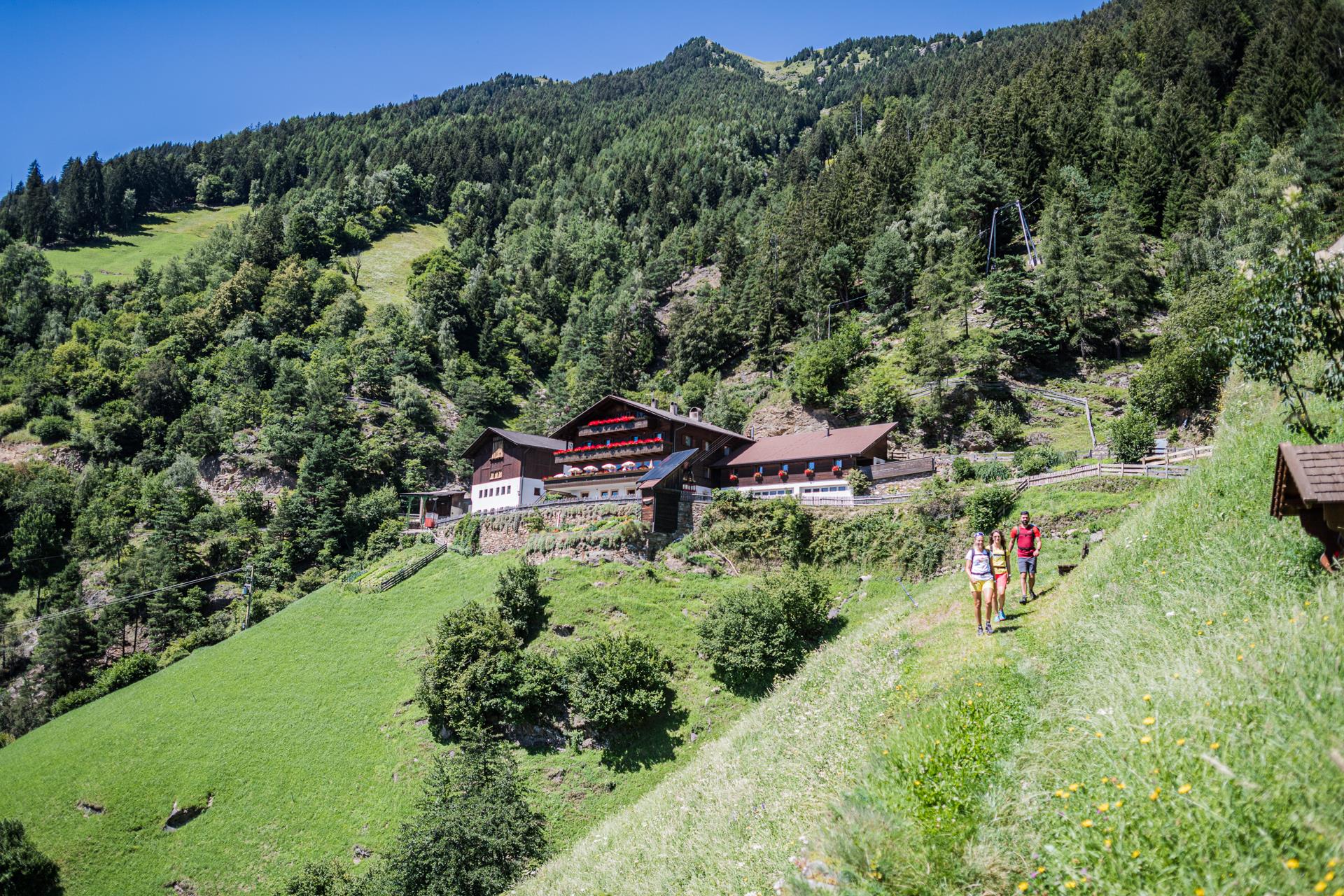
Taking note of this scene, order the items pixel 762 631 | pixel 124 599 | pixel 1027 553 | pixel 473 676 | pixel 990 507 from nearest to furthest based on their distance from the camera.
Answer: pixel 1027 553, pixel 762 631, pixel 473 676, pixel 990 507, pixel 124 599

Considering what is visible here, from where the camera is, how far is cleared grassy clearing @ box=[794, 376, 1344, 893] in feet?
19.0

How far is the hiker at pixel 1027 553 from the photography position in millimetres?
17219

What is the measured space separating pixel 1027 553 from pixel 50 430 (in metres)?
114

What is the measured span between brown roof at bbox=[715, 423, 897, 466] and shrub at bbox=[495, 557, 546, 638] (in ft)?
60.9

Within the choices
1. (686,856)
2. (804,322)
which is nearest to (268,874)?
(686,856)

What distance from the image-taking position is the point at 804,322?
267 feet

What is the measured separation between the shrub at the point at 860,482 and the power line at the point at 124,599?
5405cm

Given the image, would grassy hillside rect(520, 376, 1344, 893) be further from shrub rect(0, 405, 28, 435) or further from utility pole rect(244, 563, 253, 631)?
shrub rect(0, 405, 28, 435)

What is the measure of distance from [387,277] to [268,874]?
117 metres

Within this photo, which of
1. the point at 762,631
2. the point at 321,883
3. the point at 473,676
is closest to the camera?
the point at 321,883

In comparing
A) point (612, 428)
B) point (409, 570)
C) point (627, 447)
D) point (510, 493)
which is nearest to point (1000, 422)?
point (627, 447)

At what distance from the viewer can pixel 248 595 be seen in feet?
187

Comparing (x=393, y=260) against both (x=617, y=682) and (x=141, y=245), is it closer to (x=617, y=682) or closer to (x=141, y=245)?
(x=141, y=245)

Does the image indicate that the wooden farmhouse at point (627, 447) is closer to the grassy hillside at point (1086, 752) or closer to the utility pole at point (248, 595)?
the utility pole at point (248, 595)
